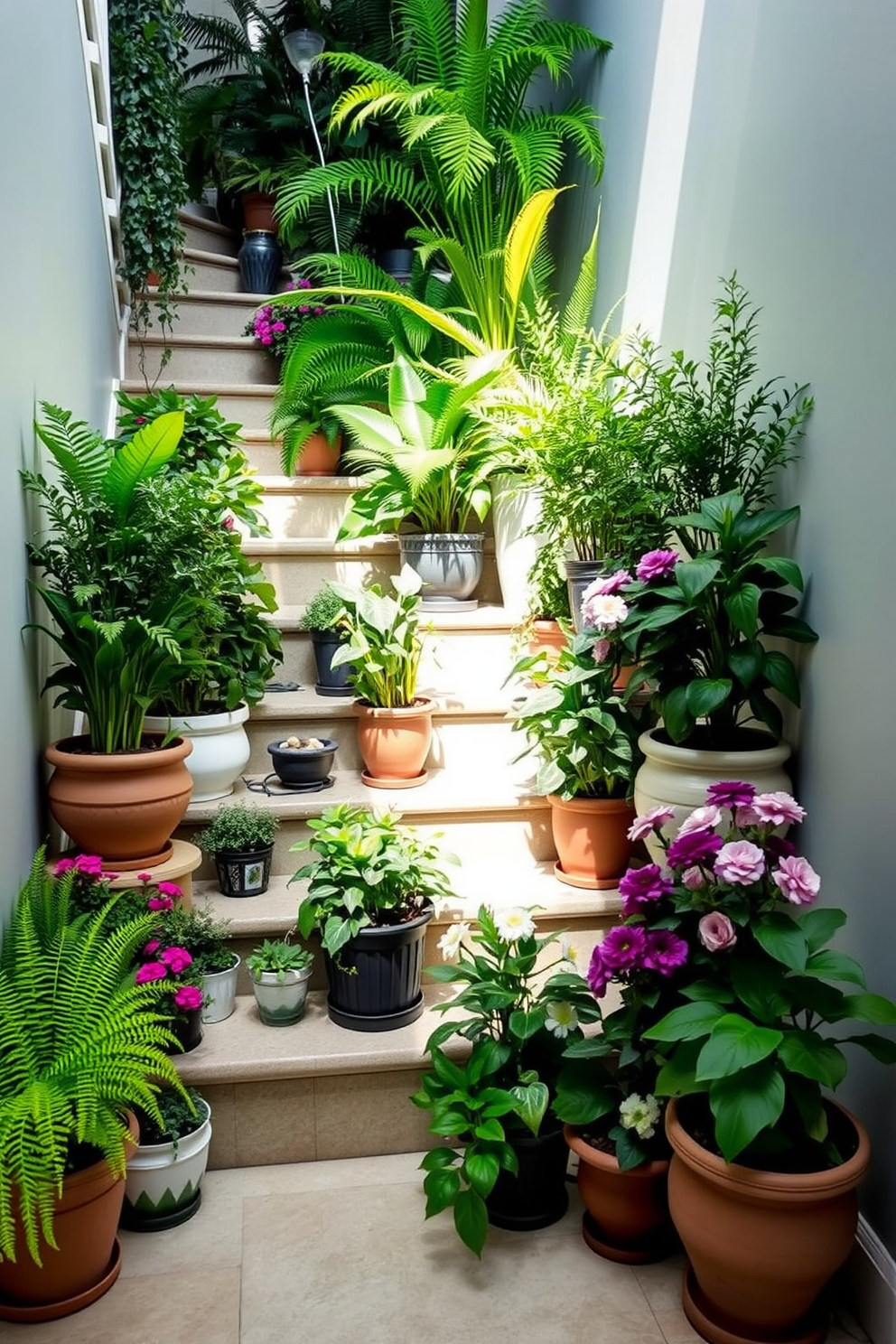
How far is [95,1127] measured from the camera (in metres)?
1.36

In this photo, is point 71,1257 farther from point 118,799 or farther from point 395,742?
point 395,742

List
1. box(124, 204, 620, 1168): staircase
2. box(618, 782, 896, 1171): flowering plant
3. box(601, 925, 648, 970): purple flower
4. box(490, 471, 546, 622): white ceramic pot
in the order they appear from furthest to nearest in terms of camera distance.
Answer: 1. box(490, 471, 546, 622): white ceramic pot
2. box(124, 204, 620, 1168): staircase
3. box(601, 925, 648, 970): purple flower
4. box(618, 782, 896, 1171): flowering plant

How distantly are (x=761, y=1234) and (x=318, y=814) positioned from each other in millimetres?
1354

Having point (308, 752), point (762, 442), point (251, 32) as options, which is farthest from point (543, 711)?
point (251, 32)

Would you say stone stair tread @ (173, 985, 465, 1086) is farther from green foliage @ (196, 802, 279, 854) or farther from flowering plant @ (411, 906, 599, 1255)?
green foliage @ (196, 802, 279, 854)

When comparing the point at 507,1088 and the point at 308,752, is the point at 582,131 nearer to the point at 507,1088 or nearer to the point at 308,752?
the point at 308,752

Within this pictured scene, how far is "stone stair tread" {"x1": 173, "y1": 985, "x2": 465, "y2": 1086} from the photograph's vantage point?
6.31 feet

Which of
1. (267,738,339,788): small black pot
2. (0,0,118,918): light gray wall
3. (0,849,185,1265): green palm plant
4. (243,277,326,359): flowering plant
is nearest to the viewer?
(0,849,185,1265): green palm plant

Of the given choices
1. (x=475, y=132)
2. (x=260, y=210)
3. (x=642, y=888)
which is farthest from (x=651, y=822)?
(x=260, y=210)

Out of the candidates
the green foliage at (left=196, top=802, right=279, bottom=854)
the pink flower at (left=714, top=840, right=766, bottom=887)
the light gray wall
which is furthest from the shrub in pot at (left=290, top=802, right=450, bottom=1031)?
the pink flower at (left=714, top=840, right=766, bottom=887)

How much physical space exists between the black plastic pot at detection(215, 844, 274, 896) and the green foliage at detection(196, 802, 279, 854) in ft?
0.04

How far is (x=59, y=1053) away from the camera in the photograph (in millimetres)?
1464

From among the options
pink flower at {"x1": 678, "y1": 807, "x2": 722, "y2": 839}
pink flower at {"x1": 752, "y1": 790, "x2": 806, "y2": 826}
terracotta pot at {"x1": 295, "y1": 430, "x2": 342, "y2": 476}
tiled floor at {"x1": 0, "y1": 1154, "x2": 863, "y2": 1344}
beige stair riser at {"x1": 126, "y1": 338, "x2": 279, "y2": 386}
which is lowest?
tiled floor at {"x1": 0, "y1": 1154, "x2": 863, "y2": 1344}

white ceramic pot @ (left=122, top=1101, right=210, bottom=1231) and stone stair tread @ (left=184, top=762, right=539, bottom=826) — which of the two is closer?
white ceramic pot @ (left=122, top=1101, right=210, bottom=1231)
